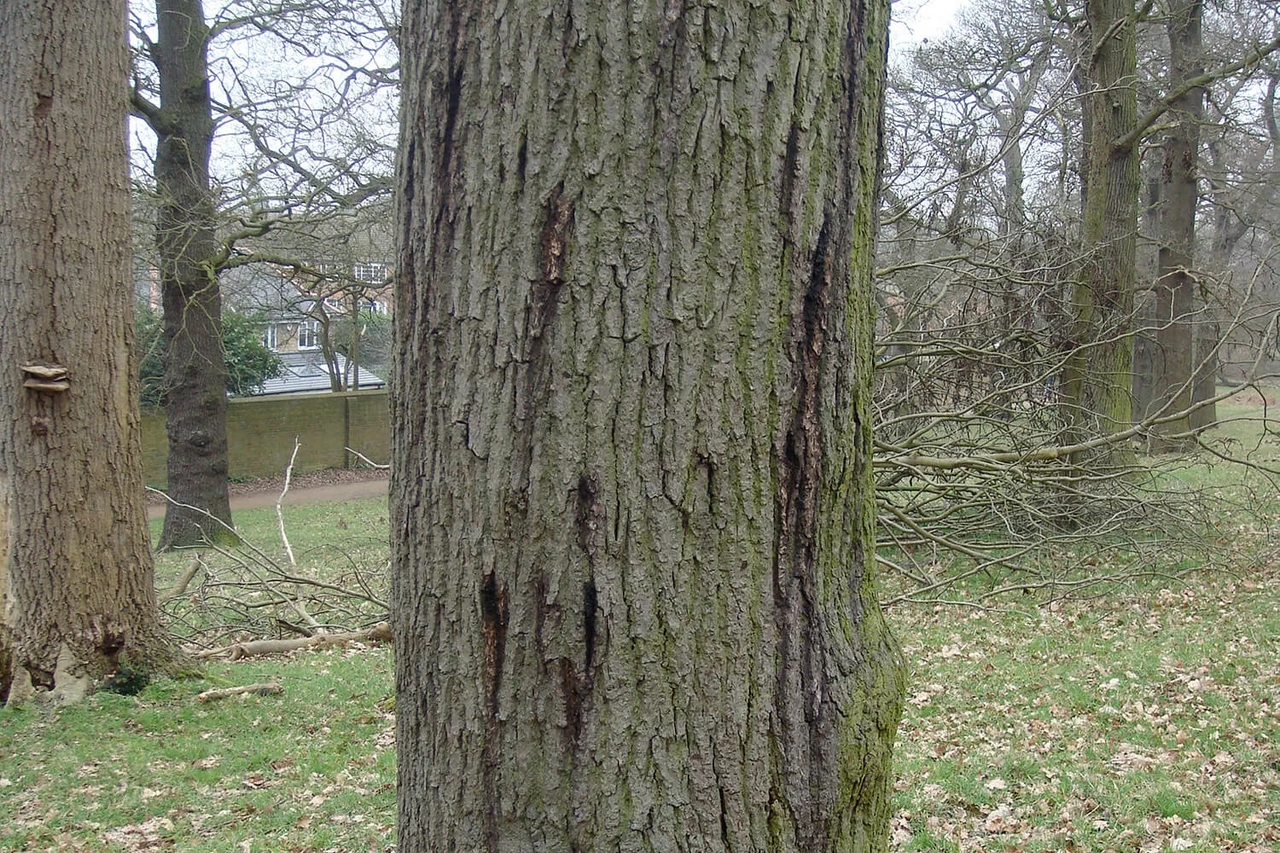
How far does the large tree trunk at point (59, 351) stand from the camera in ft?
18.6

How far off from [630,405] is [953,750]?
14.5ft

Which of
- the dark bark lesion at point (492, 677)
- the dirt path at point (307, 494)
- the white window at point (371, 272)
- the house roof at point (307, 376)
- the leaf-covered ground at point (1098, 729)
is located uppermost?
the white window at point (371, 272)

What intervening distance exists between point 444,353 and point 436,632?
1.55 feet

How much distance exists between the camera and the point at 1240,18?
693 inches

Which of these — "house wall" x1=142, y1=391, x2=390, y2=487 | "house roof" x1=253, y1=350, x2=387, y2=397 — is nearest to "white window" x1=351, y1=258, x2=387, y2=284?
"house wall" x1=142, y1=391, x2=390, y2=487

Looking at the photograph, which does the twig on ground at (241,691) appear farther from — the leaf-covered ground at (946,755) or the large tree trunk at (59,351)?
the large tree trunk at (59,351)

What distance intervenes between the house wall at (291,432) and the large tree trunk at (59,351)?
17.6 meters

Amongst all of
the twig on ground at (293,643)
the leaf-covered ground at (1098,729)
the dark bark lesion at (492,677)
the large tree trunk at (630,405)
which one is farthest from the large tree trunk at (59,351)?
the dark bark lesion at (492,677)

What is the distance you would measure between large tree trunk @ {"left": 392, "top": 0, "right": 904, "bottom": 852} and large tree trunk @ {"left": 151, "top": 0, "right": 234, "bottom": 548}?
14.4m

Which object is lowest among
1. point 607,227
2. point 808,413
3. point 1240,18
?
point 808,413

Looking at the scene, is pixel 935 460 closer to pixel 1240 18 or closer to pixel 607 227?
pixel 607 227

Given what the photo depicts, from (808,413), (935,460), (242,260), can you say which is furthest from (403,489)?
(242,260)

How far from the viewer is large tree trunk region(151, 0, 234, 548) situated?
1467 cm

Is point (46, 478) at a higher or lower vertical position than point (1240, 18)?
lower
